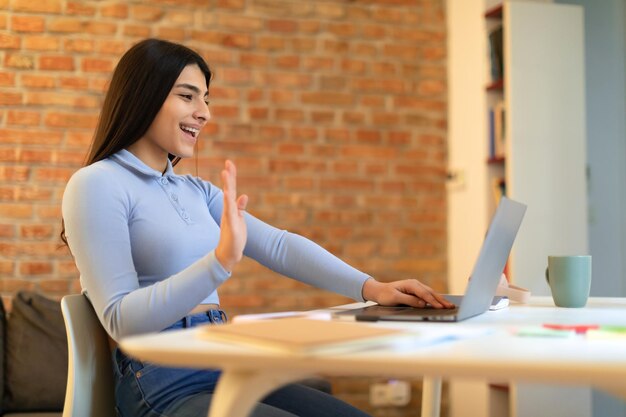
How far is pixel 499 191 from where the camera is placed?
3490mm

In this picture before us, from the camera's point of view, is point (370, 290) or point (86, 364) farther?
point (370, 290)

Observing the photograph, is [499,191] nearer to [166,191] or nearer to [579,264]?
[579,264]

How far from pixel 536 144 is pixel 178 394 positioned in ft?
7.99

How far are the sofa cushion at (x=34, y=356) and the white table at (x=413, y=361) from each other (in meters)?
2.11

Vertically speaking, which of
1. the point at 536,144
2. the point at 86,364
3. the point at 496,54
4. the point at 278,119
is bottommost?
the point at 86,364

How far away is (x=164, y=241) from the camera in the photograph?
5.03 ft

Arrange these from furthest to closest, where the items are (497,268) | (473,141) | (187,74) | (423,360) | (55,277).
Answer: (473,141) < (55,277) < (187,74) < (497,268) < (423,360)

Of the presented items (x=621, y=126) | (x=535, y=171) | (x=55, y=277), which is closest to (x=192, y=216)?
(x=55, y=277)

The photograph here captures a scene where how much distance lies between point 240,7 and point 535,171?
5.09 feet

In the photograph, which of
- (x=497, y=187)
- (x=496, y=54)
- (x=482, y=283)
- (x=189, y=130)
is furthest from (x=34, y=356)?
(x=496, y=54)

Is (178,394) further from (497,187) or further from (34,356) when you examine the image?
(497,187)

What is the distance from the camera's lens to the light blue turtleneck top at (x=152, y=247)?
1316mm

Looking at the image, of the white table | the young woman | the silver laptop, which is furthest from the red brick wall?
the white table

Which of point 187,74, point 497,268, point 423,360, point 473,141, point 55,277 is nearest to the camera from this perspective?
point 423,360
